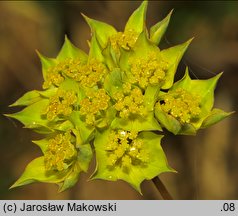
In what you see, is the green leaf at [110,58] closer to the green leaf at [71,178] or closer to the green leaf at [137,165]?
the green leaf at [137,165]

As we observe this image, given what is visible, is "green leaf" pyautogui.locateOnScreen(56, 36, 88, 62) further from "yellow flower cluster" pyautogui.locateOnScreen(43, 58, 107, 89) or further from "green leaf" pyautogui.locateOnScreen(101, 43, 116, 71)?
"green leaf" pyautogui.locateOnScreen(101, 43, 116, 71)

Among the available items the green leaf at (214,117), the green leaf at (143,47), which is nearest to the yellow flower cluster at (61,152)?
the green leaf at (143,47)

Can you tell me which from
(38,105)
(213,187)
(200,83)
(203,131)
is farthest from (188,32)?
(38,105)

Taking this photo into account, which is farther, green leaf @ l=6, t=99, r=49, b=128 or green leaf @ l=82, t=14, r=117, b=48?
green leaf @ l=82, t=14, r=117, b=48

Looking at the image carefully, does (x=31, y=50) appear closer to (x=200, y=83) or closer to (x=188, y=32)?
(x=188, y=32)

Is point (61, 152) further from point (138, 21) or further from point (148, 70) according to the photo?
point (138, 21)

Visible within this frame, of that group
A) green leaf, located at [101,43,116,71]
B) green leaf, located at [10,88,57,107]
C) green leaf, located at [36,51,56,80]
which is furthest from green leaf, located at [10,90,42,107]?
green leaf, located at [101,43,116,71]
